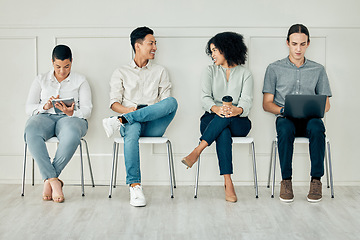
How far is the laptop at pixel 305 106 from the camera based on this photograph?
10.6 ft

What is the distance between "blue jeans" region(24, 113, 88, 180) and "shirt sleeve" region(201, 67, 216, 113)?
0.99 metres

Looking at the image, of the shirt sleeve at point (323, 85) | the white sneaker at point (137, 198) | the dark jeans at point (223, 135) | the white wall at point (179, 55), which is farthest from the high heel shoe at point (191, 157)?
the shirt sleeve at point (323, 85)

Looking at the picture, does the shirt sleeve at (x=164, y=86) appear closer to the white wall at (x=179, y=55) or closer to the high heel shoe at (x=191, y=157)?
the white wall at (x=179, y=55)

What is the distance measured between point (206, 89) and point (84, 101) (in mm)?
1011

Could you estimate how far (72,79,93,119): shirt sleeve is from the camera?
3569mm

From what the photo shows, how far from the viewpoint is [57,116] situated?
3555 mm

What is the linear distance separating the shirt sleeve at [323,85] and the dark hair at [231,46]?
649 millimetres

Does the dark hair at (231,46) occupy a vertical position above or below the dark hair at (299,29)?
below

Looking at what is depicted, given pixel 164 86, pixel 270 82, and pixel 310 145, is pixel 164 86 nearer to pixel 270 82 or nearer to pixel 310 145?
pixel 270 82

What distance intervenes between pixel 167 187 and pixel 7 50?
72.6 inches

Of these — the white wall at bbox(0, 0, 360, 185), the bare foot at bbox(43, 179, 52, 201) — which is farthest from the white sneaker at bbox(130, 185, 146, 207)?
the white wall at bbox(0, 0, 360, 185)

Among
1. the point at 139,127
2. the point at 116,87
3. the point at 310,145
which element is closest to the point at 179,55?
the point at 116,87

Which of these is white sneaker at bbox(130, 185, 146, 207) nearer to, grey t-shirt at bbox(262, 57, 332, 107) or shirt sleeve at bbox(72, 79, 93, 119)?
shirt sleeve at bbox(72, 79, 93, 119)

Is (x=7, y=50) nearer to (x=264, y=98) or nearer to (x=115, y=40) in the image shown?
(x=115, y=40)
